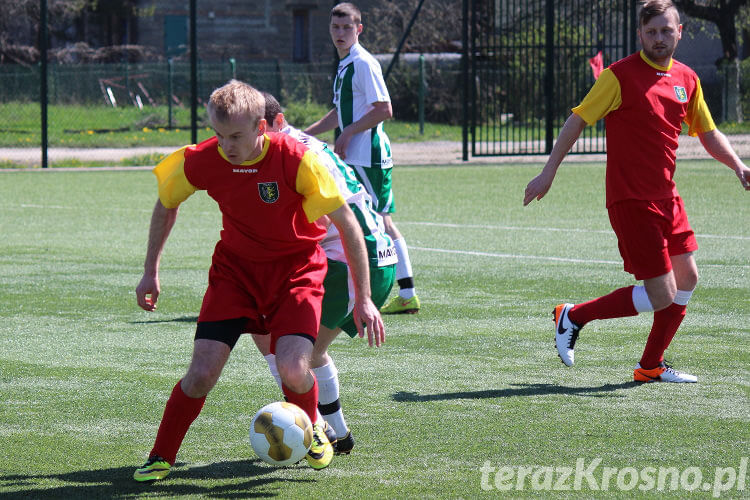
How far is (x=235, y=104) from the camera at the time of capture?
412 centimetres

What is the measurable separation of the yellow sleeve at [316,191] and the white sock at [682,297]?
2.44m

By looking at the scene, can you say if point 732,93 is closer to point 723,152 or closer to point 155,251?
point 723,152

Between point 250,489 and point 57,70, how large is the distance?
28.5 metres

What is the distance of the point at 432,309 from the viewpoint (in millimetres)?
8125

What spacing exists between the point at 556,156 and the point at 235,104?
2230 mm

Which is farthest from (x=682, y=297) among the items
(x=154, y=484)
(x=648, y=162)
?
(x=154, y=484)

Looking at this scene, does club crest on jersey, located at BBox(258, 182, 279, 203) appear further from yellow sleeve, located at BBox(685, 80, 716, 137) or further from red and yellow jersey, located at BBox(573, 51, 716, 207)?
yellow sleeve, located at BBox(685, 80, 716, 137)

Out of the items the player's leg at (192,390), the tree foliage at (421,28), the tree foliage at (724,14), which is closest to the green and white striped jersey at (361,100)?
the player's leg at (192,390)

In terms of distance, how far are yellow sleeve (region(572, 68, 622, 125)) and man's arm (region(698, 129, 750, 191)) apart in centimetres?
70

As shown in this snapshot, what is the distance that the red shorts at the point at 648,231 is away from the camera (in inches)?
227

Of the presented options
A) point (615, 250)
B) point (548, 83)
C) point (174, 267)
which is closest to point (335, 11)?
point (174, 267)

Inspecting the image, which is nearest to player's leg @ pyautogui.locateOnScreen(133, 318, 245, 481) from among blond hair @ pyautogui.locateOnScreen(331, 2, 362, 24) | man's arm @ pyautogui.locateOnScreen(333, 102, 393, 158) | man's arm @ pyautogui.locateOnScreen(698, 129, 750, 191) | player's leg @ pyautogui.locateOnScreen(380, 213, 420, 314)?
man's arm @ pyautogui.locateOnScreen(698, 129, 750, 191)

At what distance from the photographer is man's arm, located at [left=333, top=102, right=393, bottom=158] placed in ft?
26.7

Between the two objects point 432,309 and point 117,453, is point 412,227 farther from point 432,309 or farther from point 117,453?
point 117,453
